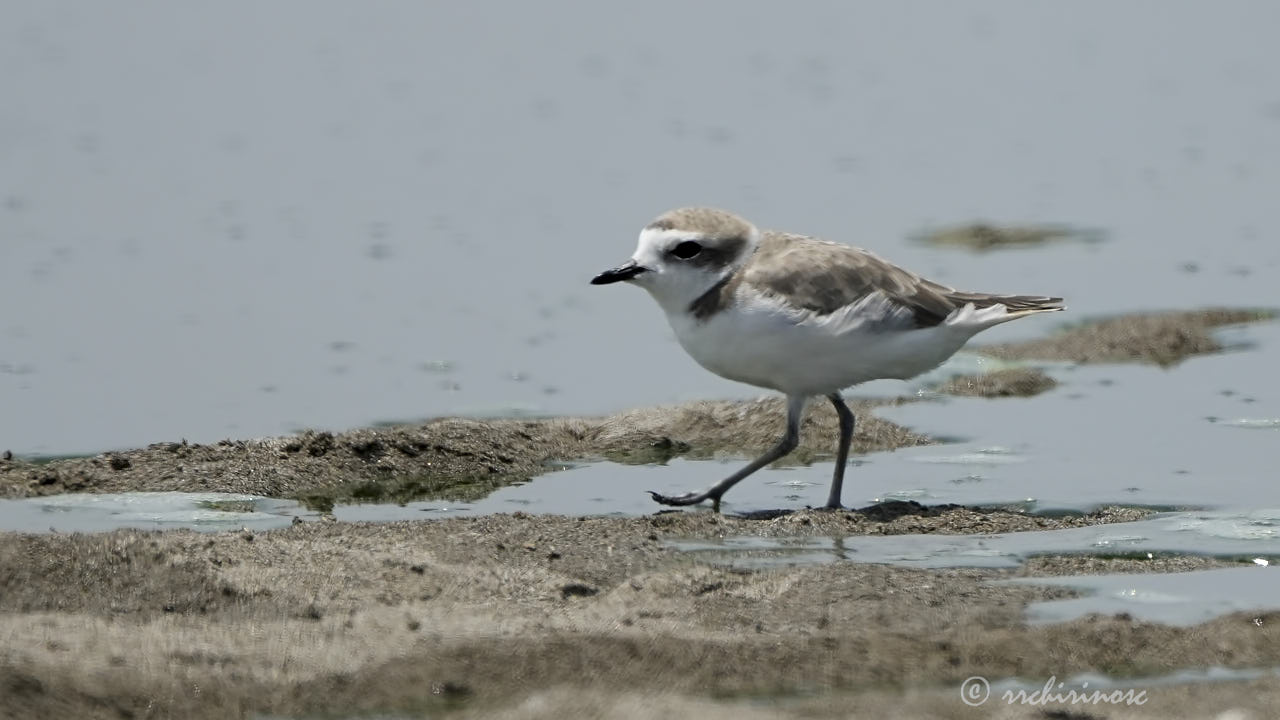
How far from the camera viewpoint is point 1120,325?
10953 millimetres

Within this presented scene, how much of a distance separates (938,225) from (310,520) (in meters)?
7.10

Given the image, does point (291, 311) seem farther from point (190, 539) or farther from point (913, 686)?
point (913, 686)

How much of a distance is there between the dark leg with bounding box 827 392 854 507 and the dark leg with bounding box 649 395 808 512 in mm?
39

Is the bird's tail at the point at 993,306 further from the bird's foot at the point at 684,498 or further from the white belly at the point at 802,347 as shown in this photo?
the bird's foot at the point at 684,498

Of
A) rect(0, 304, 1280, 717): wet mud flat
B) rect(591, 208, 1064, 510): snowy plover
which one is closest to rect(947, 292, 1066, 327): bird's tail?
rect(591, 208, 1064, 510): snowy plover

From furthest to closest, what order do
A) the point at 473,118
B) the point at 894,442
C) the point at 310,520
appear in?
1. the point at 473,118
2. the point at 894,442
3. the point at 310,520

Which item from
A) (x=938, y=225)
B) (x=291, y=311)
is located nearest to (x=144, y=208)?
(x=291, y=311)

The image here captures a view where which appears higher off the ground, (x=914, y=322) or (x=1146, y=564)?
(x=914, y=322)

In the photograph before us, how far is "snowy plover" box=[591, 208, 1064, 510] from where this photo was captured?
7.64m

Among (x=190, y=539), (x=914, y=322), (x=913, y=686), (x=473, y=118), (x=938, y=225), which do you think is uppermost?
(x=473, y=118)

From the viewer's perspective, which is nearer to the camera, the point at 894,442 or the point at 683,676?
the point at 683,676
